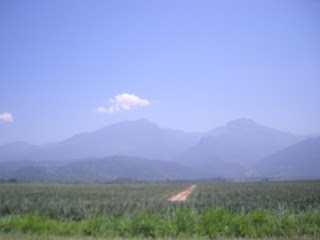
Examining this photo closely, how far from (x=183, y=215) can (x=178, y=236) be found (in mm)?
1484

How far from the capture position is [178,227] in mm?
10648

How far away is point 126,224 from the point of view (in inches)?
430

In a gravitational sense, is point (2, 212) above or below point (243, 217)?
below

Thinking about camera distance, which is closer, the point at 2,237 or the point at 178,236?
the point at 2,237

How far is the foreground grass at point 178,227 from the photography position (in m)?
10.3

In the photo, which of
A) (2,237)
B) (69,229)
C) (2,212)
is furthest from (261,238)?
(2,212)

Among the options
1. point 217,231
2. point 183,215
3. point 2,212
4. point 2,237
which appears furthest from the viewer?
point 2,212

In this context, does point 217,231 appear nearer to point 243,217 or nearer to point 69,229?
point 243,217

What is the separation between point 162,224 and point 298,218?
6198 mm

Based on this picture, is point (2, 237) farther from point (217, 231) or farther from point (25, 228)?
point (217, 231)

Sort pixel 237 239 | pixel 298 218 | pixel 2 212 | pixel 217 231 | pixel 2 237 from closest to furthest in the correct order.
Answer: pixel 2 237
pixel 237 239
pixel 217 231
pixel 298 218
pixel 2 212

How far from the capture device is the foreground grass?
10264mm

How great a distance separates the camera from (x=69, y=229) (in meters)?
10.6

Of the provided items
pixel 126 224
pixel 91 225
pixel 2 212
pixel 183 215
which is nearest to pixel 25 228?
pixel 91 225
